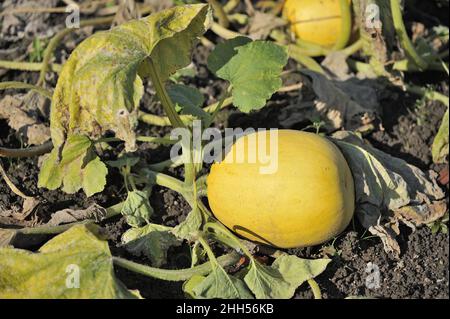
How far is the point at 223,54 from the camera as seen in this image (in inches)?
111

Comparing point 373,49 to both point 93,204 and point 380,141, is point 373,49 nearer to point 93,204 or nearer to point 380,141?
point 380,141

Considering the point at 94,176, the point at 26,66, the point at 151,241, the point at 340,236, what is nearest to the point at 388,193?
the point at 340,236

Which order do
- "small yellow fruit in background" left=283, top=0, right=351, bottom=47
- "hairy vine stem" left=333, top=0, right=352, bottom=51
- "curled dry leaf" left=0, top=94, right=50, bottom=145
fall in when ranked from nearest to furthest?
"curled dry leaf" left=0, top=94, right=50, bottom=145, "hairy vine stem" left=333, top=0, right=352, bottom=51, "small yellow fruit in background" left=283, top=0, right=351, bottom=47

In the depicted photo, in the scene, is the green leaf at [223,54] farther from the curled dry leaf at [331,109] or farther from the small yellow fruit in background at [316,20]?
the small yellow fruit in background at [316,20]

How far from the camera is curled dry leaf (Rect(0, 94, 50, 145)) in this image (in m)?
3.09

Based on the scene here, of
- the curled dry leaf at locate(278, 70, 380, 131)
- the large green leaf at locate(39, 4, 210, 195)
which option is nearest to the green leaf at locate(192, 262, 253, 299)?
the large green leaf at locate(39, 4, 210, 195)

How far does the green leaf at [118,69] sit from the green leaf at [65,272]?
1.09 ft

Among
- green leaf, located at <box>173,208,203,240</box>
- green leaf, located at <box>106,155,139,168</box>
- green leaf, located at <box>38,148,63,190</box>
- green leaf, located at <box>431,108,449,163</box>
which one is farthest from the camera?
green leaf, located at <box>431,108,449,163</box>

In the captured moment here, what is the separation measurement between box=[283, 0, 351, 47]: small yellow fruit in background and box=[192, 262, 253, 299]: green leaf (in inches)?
61.3

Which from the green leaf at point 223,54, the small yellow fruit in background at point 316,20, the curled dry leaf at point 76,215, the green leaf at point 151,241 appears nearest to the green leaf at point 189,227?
the green leaf at point 151,241

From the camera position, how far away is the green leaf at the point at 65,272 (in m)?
2.25

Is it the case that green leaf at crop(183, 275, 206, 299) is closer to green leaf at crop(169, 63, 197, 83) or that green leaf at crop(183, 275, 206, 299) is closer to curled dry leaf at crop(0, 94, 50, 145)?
curled dry leaf at crop(0, 94, 50, 145)

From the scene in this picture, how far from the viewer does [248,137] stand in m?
2.74

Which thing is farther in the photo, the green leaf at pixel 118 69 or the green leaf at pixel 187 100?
the green leaf at pixel 187 100
